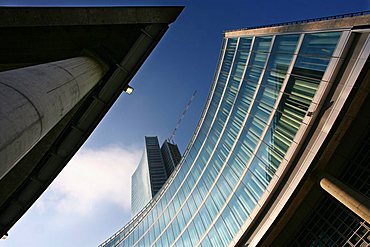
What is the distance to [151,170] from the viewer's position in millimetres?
135500

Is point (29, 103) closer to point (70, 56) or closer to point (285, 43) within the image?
point (70, 56)

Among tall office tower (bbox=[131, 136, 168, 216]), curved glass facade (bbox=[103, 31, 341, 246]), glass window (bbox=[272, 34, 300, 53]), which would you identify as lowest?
tall office tower (bbox=[131, 136, 168, 216])

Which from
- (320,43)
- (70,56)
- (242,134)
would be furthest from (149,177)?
(70,56)

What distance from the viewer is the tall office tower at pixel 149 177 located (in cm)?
11325

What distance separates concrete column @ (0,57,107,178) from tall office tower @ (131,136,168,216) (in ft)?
328

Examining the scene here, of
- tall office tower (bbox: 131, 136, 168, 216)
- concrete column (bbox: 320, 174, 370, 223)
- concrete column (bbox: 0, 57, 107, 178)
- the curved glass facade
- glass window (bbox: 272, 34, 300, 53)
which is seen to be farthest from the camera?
tall office tower (bbox: 131, 136, 168, 216)

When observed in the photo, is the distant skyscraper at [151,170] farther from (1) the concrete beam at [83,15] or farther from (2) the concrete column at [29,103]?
(2) the concrete column at [29,103]

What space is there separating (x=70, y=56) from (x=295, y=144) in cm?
1429

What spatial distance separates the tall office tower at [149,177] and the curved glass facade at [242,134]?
72.5 m

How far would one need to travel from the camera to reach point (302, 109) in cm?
1622

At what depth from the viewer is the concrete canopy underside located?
10.1 metres

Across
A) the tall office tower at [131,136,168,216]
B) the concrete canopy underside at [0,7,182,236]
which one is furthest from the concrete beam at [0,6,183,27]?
the tall office tower at [131,136,168,216]

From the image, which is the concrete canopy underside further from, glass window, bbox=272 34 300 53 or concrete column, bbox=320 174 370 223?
concrete column, bbox=320 174 370 223

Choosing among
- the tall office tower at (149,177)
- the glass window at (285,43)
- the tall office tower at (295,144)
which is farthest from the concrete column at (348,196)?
the tall office tower at (149,177)
